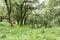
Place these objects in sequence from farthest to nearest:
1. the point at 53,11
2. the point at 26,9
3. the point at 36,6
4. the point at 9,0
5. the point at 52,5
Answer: the point at 52,5, the point at 53,11, the point at 36,6, the point at 26,9, the point at 9,0

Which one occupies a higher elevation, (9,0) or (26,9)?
(9,0)

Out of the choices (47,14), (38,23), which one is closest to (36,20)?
(38,23)

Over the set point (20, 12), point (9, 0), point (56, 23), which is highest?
point (9, 0)

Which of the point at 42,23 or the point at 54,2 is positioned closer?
the point at 42,23

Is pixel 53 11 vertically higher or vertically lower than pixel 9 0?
lower

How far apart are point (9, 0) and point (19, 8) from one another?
10.0 ft

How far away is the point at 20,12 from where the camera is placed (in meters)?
16.4

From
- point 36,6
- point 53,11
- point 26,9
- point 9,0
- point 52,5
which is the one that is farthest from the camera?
point 52,5

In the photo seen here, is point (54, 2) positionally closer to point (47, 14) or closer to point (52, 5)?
point (52, 5)

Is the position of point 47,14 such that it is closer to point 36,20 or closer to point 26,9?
point 36,20

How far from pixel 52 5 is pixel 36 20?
5154 millimetres

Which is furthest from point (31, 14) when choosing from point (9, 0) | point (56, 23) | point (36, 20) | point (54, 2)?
point (54, 2)

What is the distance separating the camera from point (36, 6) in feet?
57.8

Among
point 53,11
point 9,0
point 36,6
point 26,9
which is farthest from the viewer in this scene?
point 53,11
